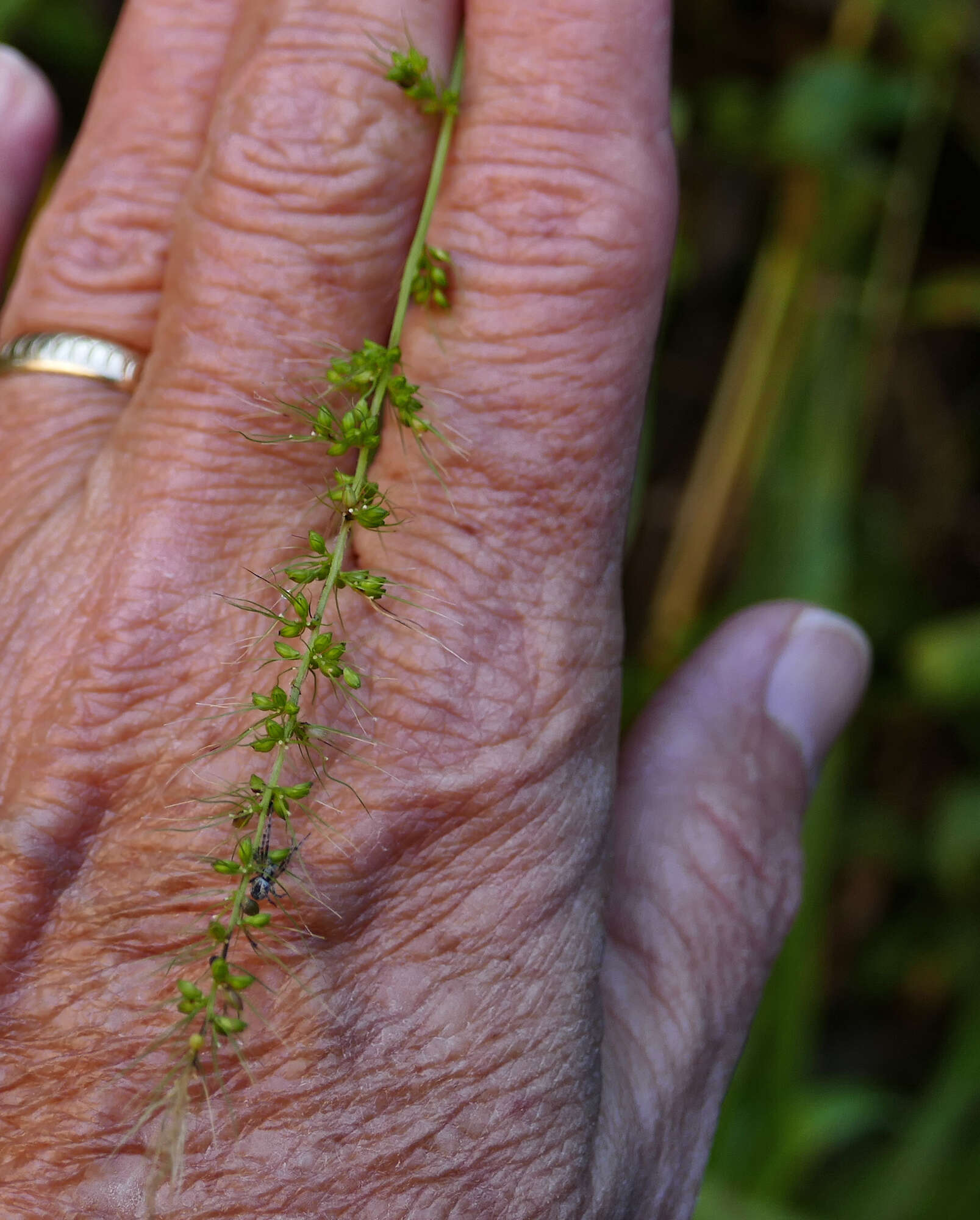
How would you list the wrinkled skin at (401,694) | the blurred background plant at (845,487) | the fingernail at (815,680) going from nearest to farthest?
1. the wrinkled skin at (401,694)
2. the fingernail at (815,680)
3. the blurred background plant at (845,487)

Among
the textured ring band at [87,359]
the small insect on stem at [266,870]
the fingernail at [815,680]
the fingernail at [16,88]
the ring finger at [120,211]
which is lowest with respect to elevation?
the small insect on stem at [266,870]

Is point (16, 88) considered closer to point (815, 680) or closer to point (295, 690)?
point (295, 690)

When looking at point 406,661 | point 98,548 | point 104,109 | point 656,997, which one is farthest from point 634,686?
point 104,109

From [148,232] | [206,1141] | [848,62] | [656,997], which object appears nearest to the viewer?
[206,1141]

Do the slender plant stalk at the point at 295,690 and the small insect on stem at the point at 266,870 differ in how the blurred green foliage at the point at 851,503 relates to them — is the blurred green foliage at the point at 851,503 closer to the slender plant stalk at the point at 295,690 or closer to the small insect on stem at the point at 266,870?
the slender plant stalk at the point at 295,690

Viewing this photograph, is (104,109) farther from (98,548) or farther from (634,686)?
(634,686)

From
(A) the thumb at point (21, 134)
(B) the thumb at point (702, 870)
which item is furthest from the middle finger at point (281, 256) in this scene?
(B) the thumb at point (702, 870)
